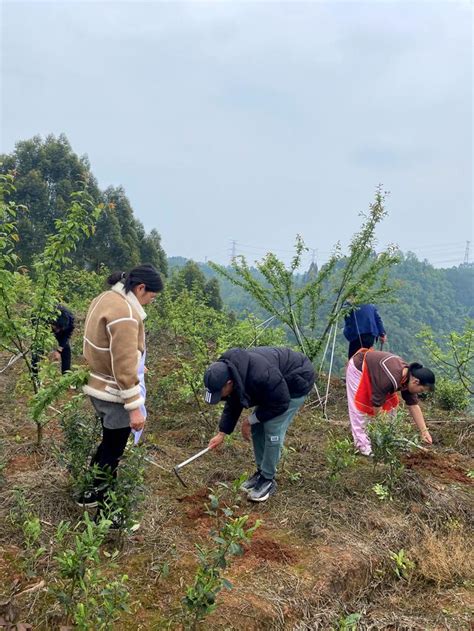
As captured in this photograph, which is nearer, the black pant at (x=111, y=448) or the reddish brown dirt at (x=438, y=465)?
the black pant at (x=111, y=448)

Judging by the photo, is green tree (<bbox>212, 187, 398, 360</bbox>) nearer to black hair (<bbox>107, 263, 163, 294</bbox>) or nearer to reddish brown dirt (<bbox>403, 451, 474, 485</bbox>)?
reddish brown dirt (<bbox>403, 451, 474, 485</bbox>)

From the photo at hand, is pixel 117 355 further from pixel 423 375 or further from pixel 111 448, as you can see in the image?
pixel 423 375

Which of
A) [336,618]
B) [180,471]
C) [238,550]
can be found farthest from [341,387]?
[238,550]

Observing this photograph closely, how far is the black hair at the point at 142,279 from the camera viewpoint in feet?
9.30

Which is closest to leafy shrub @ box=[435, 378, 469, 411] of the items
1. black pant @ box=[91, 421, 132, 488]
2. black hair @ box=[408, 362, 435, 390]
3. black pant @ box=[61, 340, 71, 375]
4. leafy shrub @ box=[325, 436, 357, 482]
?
black hair @ box=[408, 362, 435, 390]

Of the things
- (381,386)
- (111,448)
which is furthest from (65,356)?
(381,386)

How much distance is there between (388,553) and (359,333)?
11.3 feet

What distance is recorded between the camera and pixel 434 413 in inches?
268

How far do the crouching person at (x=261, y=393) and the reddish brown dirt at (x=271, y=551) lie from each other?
1.86 ft

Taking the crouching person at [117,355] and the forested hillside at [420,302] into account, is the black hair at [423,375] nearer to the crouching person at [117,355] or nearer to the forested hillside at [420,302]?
the crouching person at [117,355]

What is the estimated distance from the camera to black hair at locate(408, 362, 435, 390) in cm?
411

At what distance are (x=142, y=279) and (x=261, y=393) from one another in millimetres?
1233

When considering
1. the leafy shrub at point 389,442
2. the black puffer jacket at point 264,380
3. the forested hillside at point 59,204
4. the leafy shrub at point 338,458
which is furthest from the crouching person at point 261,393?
the forested hillside at point 59,204

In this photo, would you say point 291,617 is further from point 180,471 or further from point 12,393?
point 12,393
